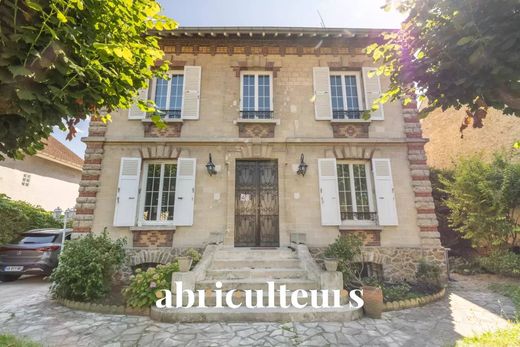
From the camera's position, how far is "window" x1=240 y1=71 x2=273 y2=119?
296 inches

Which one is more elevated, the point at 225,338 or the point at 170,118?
the point at 170,118

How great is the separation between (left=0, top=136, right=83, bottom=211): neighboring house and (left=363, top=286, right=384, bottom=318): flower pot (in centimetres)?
1204

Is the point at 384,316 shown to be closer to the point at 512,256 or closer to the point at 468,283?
the point at 468,283

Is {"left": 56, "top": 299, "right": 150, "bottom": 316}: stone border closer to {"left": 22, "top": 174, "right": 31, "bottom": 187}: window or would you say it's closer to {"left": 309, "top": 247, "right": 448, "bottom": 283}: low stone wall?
{"left": 309, "top": 247, "right": 448, "bottom": 283}: low stone wall

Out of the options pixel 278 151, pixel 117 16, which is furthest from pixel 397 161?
pixel 117 16

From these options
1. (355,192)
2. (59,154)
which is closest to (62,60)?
(355,192)

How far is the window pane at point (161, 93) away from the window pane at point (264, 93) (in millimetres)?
2850

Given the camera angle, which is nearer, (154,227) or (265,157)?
(154,227)

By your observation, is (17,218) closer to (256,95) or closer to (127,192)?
(127,192)

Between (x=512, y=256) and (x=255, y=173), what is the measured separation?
751 centimetres

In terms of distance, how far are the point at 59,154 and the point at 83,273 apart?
11.4m

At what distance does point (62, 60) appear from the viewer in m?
2.60

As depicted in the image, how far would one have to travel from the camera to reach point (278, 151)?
727cm

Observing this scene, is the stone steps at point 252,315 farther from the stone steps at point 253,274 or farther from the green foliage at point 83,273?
the green foliage at point 83,273
